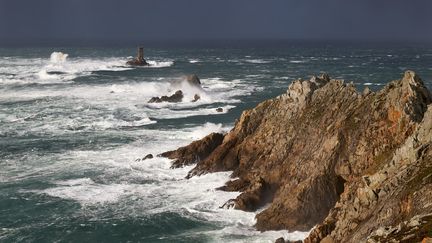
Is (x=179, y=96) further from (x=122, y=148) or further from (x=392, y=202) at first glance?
(x=392, y=202)

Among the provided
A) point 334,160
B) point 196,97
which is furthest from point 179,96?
point 334,160

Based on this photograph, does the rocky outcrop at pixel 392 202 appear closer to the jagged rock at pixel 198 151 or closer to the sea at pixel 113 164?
the sea at pixel 113 164

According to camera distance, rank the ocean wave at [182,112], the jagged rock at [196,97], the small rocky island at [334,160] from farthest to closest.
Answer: the jagged rock at [196,97] → the ocean wave at [182,112] → the small rocky island at [334,160]

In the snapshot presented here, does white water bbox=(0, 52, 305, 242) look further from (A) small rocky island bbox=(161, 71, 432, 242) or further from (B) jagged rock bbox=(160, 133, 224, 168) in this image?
(A) small rocky island bbox=(161, 71, 432, 242)

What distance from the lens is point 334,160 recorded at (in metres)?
34.0

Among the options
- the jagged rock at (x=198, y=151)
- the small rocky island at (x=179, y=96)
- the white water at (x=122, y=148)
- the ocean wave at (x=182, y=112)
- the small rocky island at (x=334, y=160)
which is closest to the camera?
the small rocky island at (x=334, y=160)

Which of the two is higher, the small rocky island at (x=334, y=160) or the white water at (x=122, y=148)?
the small rocky island at (x=334, y=160)

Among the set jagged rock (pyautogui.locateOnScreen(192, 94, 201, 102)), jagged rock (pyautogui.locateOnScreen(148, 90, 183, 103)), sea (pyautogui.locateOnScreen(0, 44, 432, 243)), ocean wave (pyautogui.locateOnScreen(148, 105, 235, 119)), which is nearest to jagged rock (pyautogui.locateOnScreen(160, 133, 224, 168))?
sea (pyautogui.locateOnScreen(0, 44, 432, 243))

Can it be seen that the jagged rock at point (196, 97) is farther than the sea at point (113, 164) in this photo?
Yes

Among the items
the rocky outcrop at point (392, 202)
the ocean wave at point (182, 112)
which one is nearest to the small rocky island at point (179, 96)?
the ocean wave at point (182, 112)

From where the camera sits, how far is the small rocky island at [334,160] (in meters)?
23.1

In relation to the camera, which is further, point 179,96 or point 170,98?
point 179,96

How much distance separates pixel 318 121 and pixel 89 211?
18.0 m

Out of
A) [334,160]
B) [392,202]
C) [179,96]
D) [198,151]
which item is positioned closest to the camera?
[392,202]
